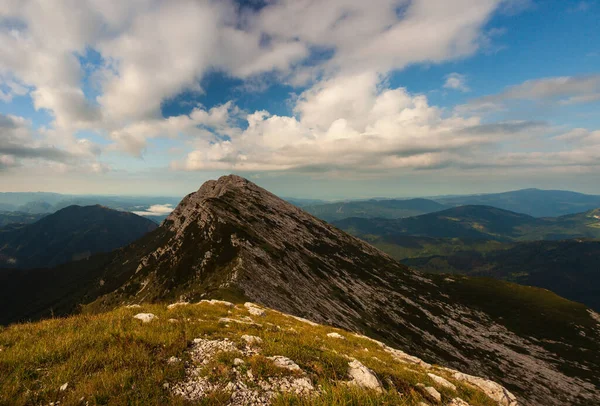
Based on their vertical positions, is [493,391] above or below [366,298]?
above

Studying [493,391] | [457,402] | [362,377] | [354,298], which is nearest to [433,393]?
[457,402]

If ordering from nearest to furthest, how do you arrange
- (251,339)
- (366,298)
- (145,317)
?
(251,339) → (145,317) → (366,298)

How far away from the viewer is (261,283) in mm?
56406

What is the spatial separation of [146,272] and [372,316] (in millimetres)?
84029

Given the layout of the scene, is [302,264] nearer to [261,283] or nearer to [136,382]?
[261,283]

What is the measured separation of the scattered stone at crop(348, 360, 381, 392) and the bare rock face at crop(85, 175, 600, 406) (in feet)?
108

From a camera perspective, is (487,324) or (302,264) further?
(487,324)

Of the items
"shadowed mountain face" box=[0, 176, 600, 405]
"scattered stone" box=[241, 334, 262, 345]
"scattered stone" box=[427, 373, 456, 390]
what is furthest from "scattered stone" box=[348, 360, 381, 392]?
"shadowed mountain face" box=[0, 176, 600, 405]

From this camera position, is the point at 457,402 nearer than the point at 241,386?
No

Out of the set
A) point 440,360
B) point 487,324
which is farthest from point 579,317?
point 440,360

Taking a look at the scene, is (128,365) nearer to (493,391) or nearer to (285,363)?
(285,363)

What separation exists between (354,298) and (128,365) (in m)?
82.5

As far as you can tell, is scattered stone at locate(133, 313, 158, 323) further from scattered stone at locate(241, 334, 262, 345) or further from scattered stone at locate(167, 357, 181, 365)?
scattered stone at locate(241, 334, 262, 345)

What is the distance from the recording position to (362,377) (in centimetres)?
1023
